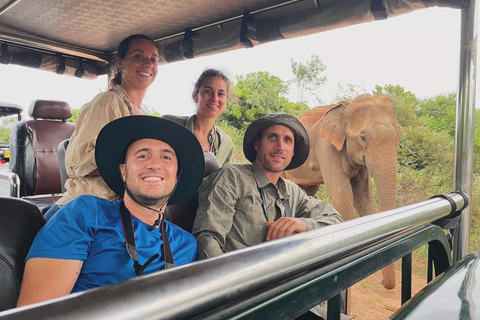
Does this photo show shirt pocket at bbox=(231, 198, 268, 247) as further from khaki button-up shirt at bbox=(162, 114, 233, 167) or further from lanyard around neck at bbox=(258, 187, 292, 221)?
khaki button-up shirt at bbox=(162, 114, 233, 167)

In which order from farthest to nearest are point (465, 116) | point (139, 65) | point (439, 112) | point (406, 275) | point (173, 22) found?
point (439, 112), point (173, 22), point (139, 65), point (465, 116), point (406, 275)

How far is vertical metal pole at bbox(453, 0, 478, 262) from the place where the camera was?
150 cm

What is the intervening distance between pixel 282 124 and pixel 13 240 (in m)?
1.20

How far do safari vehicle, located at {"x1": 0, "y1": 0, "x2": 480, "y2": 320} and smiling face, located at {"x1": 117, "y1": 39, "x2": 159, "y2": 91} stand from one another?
0.74ft

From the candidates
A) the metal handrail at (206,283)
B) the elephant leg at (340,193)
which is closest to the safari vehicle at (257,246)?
the metal handrail at (206,283)

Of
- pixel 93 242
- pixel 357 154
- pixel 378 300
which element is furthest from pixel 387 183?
pixel 93 242

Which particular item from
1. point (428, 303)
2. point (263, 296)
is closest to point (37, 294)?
point (263, 296)

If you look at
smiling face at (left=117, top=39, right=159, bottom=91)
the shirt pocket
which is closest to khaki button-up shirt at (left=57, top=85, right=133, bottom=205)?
smiling face at (left=117, top=39, right=159, bottom=91)

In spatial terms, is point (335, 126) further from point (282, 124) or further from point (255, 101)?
point (255, 101)

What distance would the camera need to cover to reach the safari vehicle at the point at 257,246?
35 cm

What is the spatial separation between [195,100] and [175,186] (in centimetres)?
104

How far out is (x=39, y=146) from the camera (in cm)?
331

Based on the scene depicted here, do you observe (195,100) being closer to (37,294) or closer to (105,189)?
(105,189)

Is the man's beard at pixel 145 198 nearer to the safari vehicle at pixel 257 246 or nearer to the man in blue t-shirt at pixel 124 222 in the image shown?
the man in blue t-shirt at pixel 124 222
